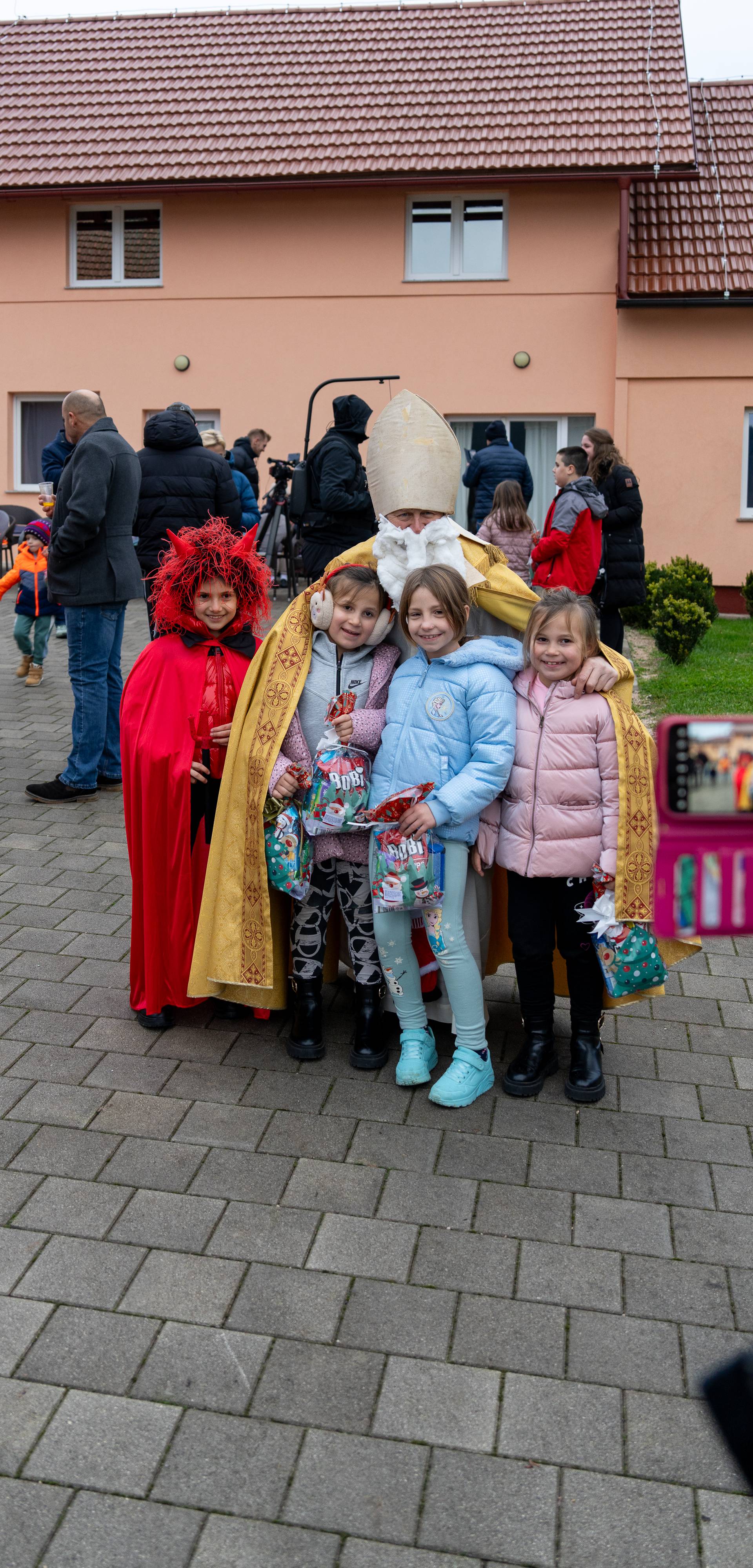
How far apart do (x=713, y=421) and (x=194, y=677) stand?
14.3m

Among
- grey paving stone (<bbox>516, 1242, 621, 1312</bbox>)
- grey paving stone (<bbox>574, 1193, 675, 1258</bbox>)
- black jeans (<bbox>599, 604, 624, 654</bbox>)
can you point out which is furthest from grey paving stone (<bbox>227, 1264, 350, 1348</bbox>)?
black jeans (<bbox>599, 604, 624, 654</bbox>)

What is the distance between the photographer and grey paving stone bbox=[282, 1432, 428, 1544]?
2412 mm

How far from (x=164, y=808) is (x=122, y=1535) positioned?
2.35 metres

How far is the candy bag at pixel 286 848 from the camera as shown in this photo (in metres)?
4.11

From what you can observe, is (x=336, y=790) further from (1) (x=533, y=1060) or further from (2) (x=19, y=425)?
(2) (x=19, y=425)

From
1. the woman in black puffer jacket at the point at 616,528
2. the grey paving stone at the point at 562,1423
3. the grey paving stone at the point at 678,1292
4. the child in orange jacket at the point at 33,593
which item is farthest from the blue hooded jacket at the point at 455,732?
the woman in black puffer jacket at the point at 616,528

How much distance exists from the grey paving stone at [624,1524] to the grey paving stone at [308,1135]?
1.29 metres

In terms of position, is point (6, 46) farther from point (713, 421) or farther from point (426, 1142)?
point (426, 1142)

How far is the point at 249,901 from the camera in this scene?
4176 mm

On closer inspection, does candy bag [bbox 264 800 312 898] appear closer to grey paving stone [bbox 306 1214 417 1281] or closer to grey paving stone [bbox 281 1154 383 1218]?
grey paving stone [bbox 281 1154 383 1218]

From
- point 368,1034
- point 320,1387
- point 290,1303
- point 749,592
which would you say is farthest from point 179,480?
point 749,592

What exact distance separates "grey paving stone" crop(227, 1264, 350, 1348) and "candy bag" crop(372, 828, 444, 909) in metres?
1.13

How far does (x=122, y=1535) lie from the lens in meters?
2.38

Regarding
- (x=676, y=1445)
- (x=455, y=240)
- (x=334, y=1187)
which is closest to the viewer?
(x=676, y=1445)
